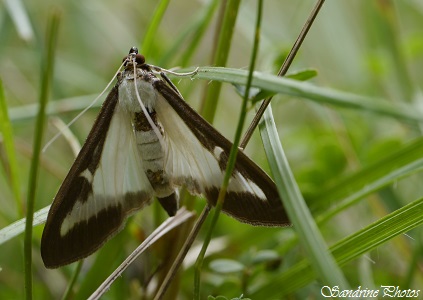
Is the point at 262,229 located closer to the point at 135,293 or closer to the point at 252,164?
the point at 135,293

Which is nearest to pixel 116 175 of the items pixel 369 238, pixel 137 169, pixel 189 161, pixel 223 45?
pixel 137 169

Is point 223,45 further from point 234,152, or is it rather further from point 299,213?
point 299,213

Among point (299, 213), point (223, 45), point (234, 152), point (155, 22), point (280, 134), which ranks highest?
point (280, 134)

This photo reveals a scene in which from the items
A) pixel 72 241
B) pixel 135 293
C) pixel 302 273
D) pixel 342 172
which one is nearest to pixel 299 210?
pixel 302 273

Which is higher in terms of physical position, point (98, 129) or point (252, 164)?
point (98, 129)

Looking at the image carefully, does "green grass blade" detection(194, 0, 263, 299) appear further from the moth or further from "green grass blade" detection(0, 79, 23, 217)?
"green grass blade" detection(0, 79, 23, 217)

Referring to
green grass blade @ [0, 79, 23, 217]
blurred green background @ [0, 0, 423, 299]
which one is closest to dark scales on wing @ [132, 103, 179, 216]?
blurred green background @ [0, 0, 423, 299]

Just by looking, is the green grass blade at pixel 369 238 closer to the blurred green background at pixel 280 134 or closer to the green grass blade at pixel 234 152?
the blurred green background at pixel 280 134
